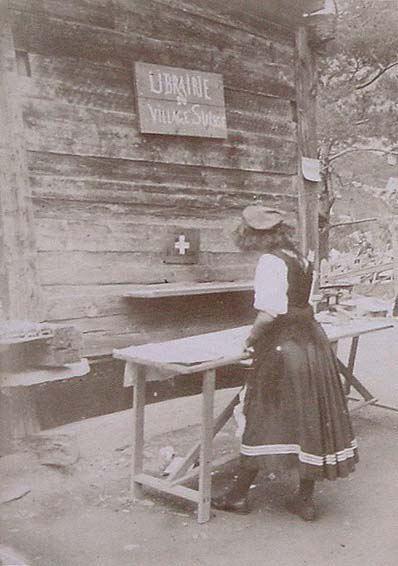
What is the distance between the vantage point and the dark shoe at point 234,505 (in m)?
3.95

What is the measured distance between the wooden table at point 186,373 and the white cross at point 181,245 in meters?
1.43

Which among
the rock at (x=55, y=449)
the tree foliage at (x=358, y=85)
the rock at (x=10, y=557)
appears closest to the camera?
the rock at (x=10, y=557)

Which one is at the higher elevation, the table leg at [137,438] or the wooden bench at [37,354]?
the wooden bench at [37,354]

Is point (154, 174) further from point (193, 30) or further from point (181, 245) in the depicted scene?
point (193, 30)

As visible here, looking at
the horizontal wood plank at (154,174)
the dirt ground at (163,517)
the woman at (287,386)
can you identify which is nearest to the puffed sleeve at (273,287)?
the woman at (287,386)

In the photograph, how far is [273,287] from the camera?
3.83m

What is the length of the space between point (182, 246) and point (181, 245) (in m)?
0.01

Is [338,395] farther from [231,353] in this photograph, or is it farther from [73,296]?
[73,296]

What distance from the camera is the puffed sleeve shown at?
3.83 metres

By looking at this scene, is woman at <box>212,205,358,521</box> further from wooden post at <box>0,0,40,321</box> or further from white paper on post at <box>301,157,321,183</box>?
white paper on post at <box>301,157,321,183</box>

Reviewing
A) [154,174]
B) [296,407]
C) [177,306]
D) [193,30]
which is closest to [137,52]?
[193,30]

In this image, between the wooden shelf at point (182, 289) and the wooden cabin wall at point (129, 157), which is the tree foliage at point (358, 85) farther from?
the wooden shelf at point (182, 289)

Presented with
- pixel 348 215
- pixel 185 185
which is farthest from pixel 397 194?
pixel 185 185

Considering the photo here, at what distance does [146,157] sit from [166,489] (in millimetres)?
2680
